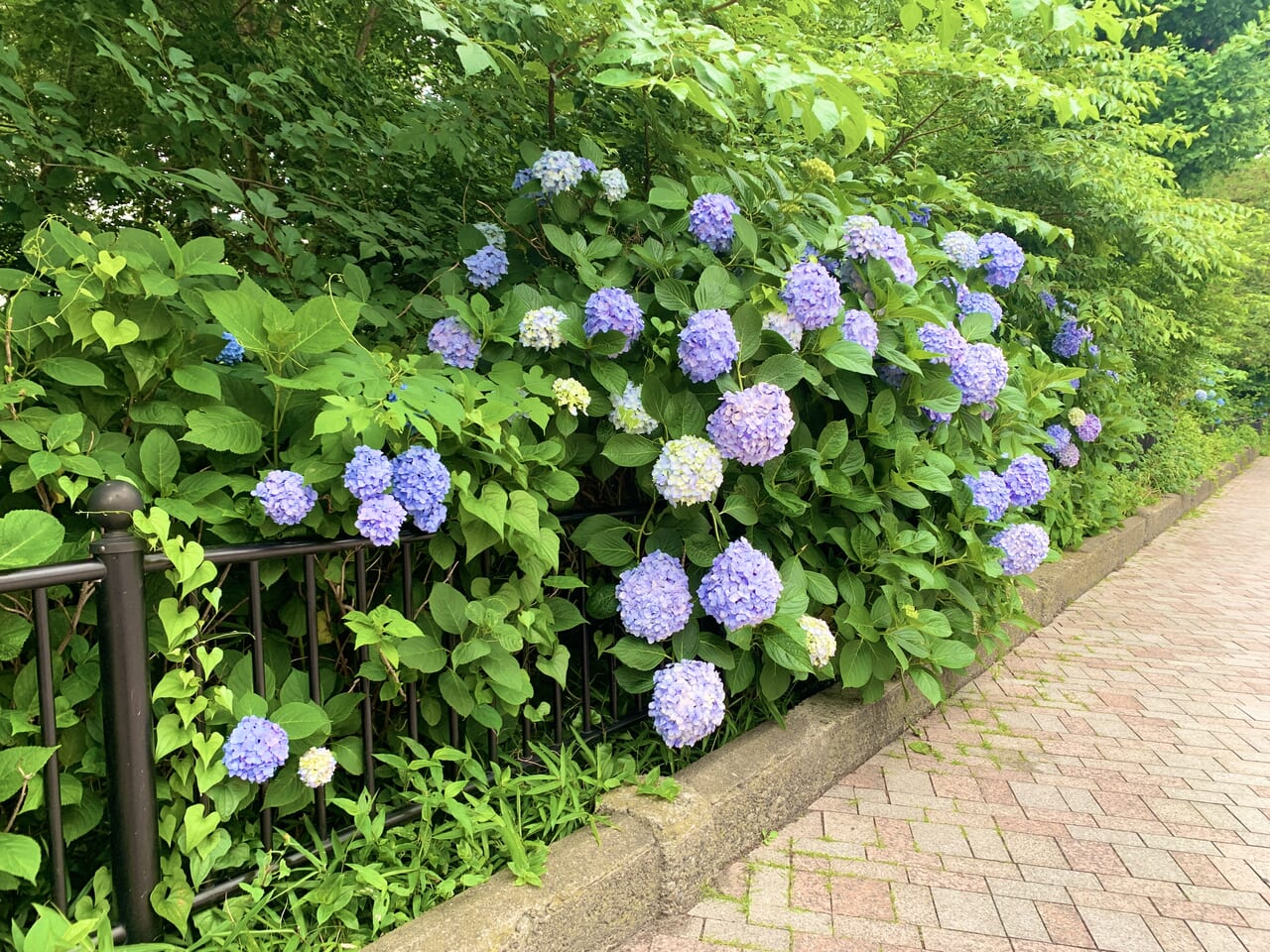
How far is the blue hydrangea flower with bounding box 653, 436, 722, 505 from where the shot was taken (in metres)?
2.22

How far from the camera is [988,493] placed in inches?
120

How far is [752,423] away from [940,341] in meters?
0.96

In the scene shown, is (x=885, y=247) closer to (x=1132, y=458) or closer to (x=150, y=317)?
(x=150, y=317)

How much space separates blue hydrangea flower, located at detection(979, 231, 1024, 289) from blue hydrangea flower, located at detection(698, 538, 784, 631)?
2087 millimetres

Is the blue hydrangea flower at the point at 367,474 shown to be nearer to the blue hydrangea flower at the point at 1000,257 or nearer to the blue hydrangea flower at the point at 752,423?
the blue hydrangea flower at the point at 752,423

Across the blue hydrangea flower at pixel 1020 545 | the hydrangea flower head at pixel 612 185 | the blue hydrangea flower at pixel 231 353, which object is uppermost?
the hydrangea flower head at pixel 612 185

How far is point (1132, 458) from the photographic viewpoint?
6.66m

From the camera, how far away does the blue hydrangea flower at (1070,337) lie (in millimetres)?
5098

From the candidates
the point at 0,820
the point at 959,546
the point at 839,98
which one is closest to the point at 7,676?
the point at 0,820

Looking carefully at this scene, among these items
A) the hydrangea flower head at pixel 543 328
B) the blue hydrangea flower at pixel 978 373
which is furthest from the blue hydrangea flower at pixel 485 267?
the blue hydrangea flower at pixel 978 373

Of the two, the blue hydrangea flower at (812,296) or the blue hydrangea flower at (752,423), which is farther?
the blue hydrangea flower at (812,296)

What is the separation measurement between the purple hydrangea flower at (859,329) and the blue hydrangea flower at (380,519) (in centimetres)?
155

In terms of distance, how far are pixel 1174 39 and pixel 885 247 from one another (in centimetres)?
796

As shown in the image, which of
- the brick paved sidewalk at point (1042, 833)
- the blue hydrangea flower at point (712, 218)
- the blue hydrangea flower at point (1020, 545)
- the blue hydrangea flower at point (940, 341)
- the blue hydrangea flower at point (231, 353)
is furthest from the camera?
the blue hydrangea flower at point (1020, 545)
